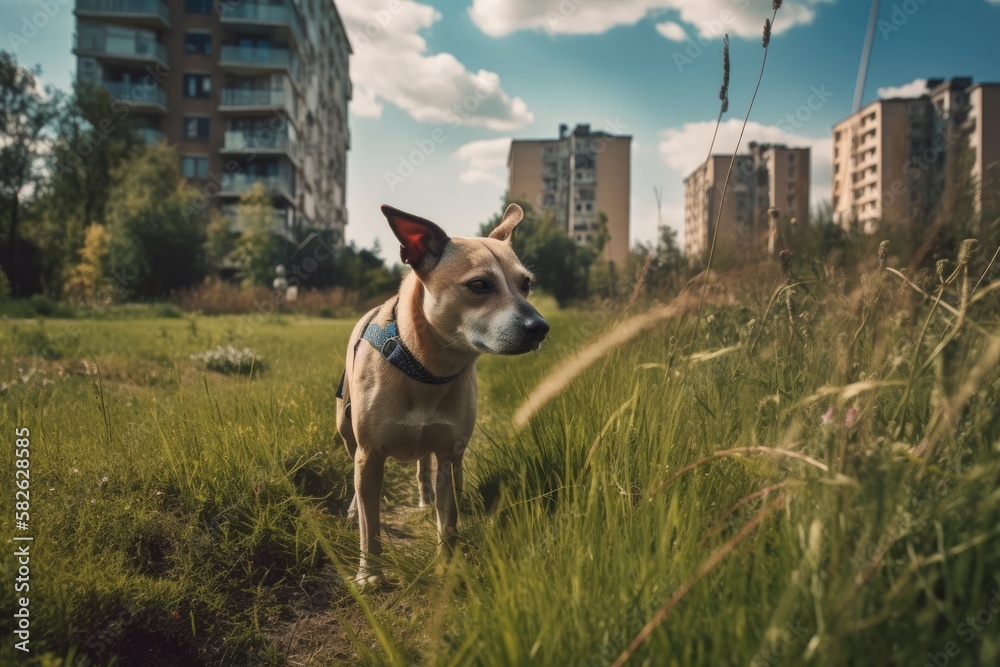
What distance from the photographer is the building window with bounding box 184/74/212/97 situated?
4506cm

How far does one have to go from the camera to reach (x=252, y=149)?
4416 cm

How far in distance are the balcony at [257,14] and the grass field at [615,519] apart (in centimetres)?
4509

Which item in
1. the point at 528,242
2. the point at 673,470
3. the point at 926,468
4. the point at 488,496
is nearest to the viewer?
the point at 926,468

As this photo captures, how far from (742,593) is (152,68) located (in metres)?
51.6

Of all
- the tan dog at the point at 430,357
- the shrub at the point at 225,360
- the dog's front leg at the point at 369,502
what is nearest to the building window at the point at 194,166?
the shrub at the point at 225,360

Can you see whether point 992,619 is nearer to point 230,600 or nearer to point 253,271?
point 230,600

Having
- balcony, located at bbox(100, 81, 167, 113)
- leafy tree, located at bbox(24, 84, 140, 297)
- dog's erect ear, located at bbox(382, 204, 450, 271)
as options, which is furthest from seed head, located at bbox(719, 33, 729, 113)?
balcony, located at bbox(100, 81, 167, 113)

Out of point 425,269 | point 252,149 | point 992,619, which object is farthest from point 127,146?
point 992,619

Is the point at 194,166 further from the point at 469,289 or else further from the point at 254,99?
the point at 469,289

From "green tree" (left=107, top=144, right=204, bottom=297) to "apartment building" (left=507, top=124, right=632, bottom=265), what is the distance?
128 ft

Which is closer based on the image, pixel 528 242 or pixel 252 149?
pixel 528 242

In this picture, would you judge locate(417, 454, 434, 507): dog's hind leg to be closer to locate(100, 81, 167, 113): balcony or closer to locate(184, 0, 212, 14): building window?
locate(100, 81, 167, 113): balcony

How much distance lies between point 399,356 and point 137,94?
4877 cm

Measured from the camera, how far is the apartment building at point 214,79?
42125 mm
